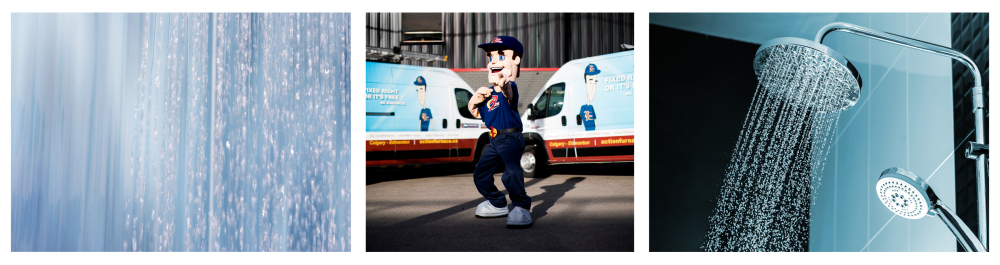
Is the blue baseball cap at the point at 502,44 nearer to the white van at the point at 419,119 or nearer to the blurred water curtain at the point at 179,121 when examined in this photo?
the blurred water curtain at the point at 179,121

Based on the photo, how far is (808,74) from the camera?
2209 millimetres

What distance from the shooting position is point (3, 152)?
2645mm

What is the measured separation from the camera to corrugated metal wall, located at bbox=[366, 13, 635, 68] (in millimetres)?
2998

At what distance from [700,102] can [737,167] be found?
0.39 metres

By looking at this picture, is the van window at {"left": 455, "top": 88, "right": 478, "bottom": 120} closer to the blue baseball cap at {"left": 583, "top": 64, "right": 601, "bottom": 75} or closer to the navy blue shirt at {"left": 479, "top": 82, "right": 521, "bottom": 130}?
the blue baseball cap at {"left": 583, "top": 64, "right": 601, "bottom": 75}

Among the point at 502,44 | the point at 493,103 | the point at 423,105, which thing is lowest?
the point at 493,103

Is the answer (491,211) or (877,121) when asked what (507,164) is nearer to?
(491,211)

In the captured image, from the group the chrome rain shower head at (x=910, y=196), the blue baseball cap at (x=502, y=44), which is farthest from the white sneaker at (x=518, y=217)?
the chrome rain shower head at (x=910, y=196)

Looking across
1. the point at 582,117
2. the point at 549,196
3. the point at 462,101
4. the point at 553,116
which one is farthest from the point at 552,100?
the point at 549,196

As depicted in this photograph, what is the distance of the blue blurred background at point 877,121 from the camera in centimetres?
257

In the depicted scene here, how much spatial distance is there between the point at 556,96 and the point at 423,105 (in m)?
1.24

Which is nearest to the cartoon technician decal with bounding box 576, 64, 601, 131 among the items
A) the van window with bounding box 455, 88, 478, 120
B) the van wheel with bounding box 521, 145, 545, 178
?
the van wheel with bounding box 521, 145, 545, 178

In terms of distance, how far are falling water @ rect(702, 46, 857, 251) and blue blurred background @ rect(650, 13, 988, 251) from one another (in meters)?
0.07

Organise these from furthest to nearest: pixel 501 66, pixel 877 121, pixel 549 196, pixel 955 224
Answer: pixel 549 196, pixel 501 66, pixel 877 121, pixel 955 224
